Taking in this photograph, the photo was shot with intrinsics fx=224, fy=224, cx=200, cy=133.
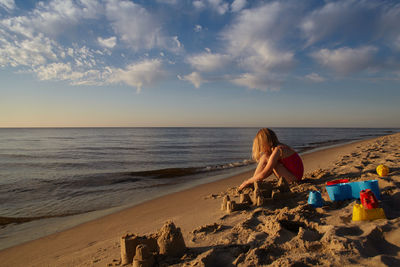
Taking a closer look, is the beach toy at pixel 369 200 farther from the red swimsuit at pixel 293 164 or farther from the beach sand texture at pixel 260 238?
the red swimsuit at pixel 293 164

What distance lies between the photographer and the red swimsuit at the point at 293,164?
4.09 metres

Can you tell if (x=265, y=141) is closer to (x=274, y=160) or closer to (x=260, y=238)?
(x=274, y=160)

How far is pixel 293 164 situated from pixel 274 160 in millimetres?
414

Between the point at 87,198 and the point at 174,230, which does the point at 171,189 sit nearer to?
the point at 87,198

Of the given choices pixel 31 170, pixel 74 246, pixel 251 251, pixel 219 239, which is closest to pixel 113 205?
pixel 74 246

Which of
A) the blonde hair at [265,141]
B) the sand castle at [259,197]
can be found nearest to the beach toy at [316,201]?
the sand castle at [259,197]

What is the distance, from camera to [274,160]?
159 inches

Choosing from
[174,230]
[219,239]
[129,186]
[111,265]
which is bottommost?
[129,186]

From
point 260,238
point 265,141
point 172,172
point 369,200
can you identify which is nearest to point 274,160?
point 265,141

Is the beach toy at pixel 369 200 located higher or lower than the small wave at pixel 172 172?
higher

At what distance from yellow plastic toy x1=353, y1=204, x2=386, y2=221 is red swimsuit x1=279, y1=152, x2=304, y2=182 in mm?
1908

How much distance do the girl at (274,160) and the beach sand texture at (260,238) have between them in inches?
17.0

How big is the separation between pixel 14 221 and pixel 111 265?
142 inches

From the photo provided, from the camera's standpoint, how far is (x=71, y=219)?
168 inches
